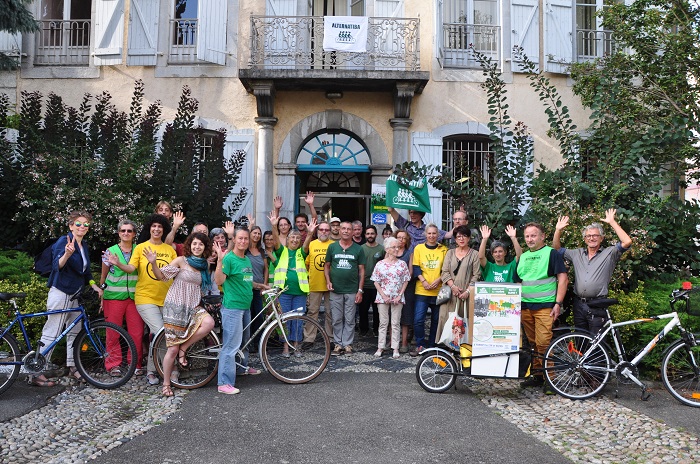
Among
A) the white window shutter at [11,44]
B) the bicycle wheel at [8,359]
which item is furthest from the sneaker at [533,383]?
the white window shutter at [11,44]

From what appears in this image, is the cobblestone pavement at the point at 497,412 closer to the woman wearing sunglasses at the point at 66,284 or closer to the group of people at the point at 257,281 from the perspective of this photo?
the group of people at the point at 257,281

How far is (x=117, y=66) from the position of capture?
1292 cm

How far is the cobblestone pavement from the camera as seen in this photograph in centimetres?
471

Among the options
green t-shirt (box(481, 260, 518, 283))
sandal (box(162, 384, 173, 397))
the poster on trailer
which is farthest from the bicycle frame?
green t-shirt (box(481, 260, 518, 283))

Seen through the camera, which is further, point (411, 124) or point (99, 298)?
point (411, 124)

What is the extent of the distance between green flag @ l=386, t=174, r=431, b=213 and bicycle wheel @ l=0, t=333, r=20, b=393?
→ 5.16 m

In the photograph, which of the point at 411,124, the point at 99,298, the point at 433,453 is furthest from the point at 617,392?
the point at 411,124

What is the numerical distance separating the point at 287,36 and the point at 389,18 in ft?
6.34

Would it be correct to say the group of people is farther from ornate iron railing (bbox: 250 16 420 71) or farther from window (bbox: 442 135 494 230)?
ornate iron railing (bbox: 250 16 420 71)

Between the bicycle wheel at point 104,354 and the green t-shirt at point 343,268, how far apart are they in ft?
9.09

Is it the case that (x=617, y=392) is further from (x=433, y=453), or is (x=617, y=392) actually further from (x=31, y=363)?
(x=31, y=363)

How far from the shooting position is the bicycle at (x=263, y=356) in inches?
257

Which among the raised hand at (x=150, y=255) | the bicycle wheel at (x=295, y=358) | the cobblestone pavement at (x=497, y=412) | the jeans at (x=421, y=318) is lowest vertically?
the cobblestone pavement at (x=497, y=412)

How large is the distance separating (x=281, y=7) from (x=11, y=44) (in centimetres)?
527
